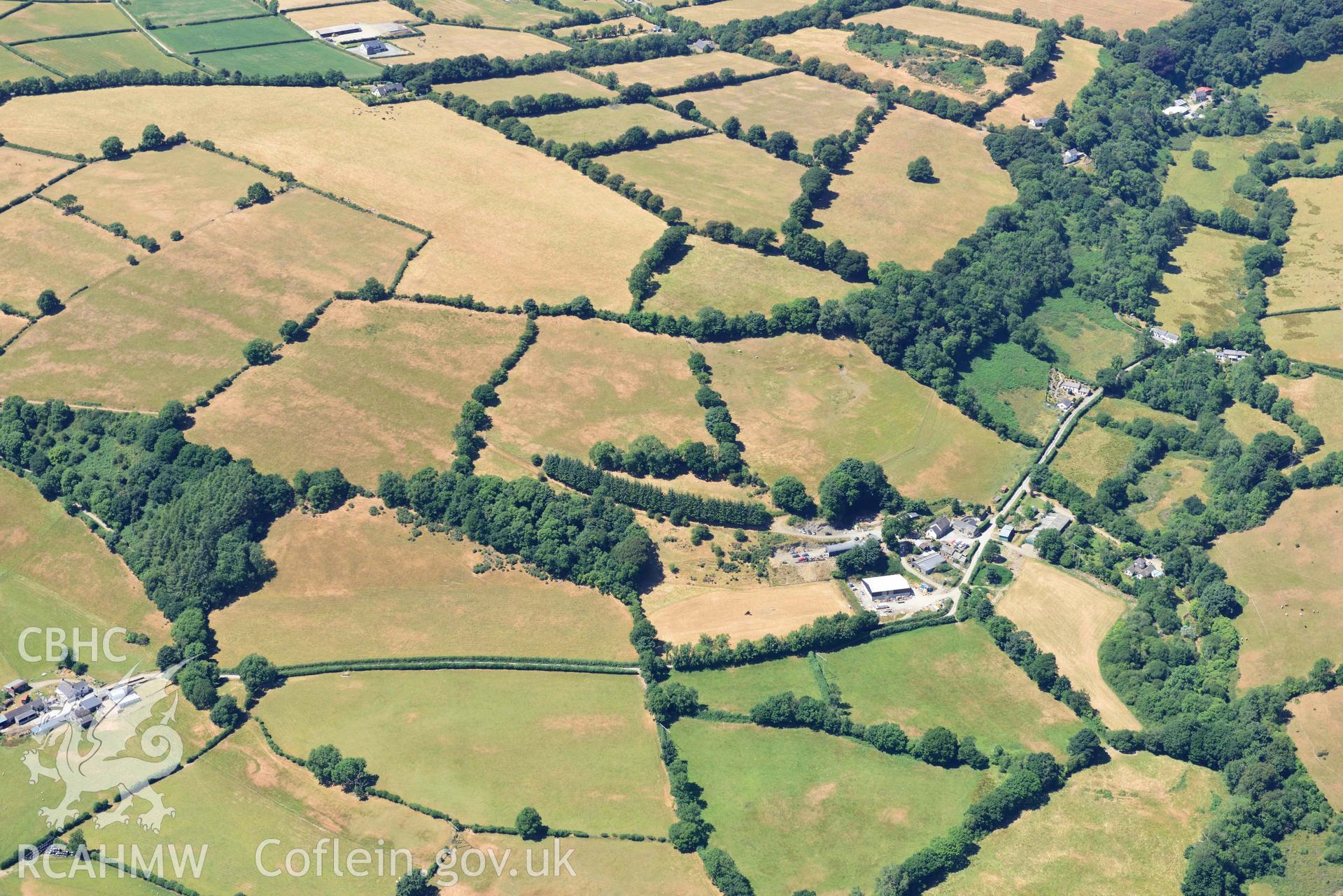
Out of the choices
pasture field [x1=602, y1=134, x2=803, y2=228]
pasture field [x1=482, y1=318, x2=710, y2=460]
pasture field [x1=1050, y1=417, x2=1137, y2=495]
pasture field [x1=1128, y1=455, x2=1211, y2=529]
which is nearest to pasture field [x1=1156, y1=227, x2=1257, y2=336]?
pasture field [x1=1050, y1=417, x2=1137, y2=495]

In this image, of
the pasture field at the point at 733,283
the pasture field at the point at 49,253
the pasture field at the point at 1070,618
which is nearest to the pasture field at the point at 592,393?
the pasture field at the point at 733,283

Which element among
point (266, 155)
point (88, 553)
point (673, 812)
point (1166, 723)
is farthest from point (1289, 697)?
point (266, 155)

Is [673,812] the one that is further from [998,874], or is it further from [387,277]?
[387,277]

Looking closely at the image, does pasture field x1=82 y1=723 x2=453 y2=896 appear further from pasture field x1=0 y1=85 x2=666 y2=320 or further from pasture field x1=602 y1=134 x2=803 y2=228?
pasture field x1=602 y1=134 x2=803 y2=228

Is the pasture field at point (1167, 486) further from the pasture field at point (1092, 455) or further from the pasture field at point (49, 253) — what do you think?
the pasture field at point (49, 253)

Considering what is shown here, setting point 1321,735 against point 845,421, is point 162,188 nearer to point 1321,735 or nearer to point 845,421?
point 845,421
